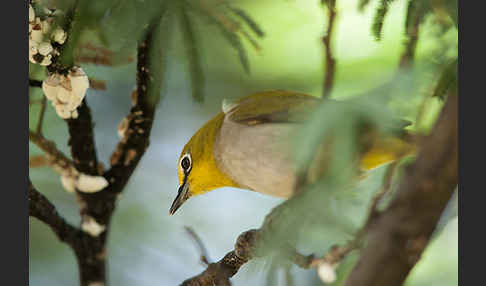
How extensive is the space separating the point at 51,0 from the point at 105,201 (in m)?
0.36

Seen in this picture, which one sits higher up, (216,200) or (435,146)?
(435,146)

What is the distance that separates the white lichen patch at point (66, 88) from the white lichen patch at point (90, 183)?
Result: 136mm

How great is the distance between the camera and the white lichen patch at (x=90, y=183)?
95 cm

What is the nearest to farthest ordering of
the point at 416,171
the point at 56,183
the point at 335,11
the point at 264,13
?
the point at 416,171 < the point at 335,11 < the point at 264,13 < the point at 56,183

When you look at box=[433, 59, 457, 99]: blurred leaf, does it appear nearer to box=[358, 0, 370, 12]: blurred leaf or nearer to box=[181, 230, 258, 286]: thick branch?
box=[358, 0, 370, 12]: blurred leaf

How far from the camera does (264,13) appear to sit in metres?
0.91

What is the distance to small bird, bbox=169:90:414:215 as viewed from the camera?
72cm

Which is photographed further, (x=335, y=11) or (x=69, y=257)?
(x=69, y=257)

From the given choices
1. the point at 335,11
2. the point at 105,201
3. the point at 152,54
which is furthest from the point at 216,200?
the point at 335,11

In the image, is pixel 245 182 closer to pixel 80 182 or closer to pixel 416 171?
pixel 80 182

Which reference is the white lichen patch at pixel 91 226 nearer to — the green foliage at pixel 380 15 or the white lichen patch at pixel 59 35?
the white lichen patch at pixel 59 35

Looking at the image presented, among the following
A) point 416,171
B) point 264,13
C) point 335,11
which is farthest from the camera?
point 264,13

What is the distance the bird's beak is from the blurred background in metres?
0.12

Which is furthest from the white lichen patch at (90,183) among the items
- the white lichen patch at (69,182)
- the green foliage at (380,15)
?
the green foliage at (380,15)
